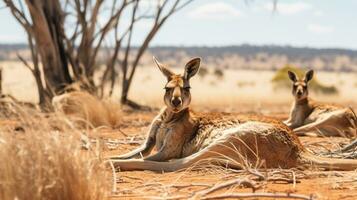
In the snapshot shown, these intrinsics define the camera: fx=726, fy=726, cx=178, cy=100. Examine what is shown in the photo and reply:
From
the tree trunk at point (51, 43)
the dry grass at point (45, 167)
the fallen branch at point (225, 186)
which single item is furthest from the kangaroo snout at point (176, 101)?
the tree trunk at point (51, 43)

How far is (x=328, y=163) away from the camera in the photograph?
23.3 ft

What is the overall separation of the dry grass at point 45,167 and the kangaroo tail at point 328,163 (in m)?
2.79

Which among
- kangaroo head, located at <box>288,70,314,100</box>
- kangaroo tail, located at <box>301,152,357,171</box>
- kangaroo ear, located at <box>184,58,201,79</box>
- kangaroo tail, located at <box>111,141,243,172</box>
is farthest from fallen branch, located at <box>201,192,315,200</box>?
kangaroo head, located at <box>288,70,314,100</box>

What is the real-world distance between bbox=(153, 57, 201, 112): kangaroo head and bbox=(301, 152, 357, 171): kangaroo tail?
1.35 meters

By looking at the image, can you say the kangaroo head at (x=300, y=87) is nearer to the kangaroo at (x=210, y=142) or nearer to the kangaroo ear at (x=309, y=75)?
the kangaroo ear at (x=309, y=75)

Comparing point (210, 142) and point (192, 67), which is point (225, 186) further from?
point (192, 67)

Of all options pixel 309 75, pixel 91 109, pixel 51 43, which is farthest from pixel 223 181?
pixel 51 43

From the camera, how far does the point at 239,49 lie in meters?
124

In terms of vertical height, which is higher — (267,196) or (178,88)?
(178,88)

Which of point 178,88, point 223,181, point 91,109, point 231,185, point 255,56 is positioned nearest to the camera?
point 231,185

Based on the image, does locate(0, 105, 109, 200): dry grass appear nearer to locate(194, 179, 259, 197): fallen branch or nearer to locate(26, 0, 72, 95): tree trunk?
locate(194, 179, 259, 197): fallen branch

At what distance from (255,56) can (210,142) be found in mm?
111212

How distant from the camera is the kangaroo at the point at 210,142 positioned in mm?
7250

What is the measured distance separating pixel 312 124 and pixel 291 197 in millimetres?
7770
